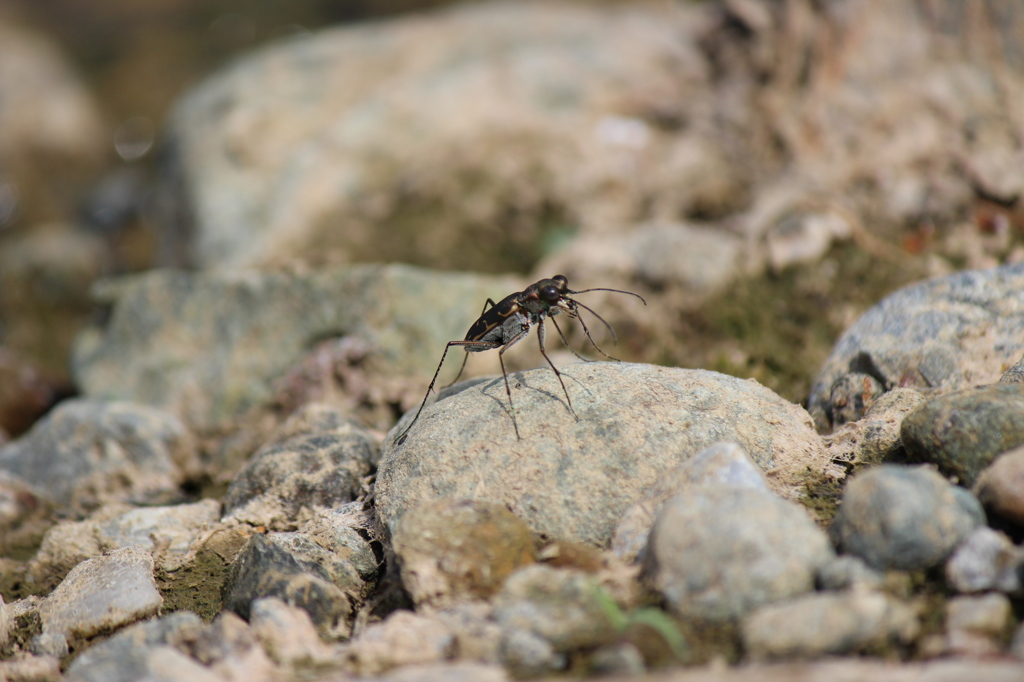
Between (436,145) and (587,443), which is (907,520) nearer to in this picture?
(587,443)

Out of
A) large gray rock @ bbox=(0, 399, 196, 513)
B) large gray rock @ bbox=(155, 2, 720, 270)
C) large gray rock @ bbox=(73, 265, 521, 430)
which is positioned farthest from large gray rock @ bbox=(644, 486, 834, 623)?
large gray rock @ bbox=(155, 2, 720, 270)

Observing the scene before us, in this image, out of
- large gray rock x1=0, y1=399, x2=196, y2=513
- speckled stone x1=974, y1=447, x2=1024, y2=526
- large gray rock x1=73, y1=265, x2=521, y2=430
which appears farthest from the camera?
large gray rock x1=73, y1=265, x2=521, y2=430

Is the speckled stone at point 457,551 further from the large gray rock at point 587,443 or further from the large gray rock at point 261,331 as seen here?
the large gray rock at point 261,331

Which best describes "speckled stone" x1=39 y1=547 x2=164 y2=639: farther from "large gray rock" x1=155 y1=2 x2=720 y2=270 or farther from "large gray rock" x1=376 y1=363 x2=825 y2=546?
"large gray rock" x1=155 y1=2 x2=720 y2=270

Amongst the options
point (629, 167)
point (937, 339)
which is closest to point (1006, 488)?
point (937, 339)

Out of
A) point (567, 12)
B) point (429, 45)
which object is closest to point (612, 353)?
point (429, 45)
